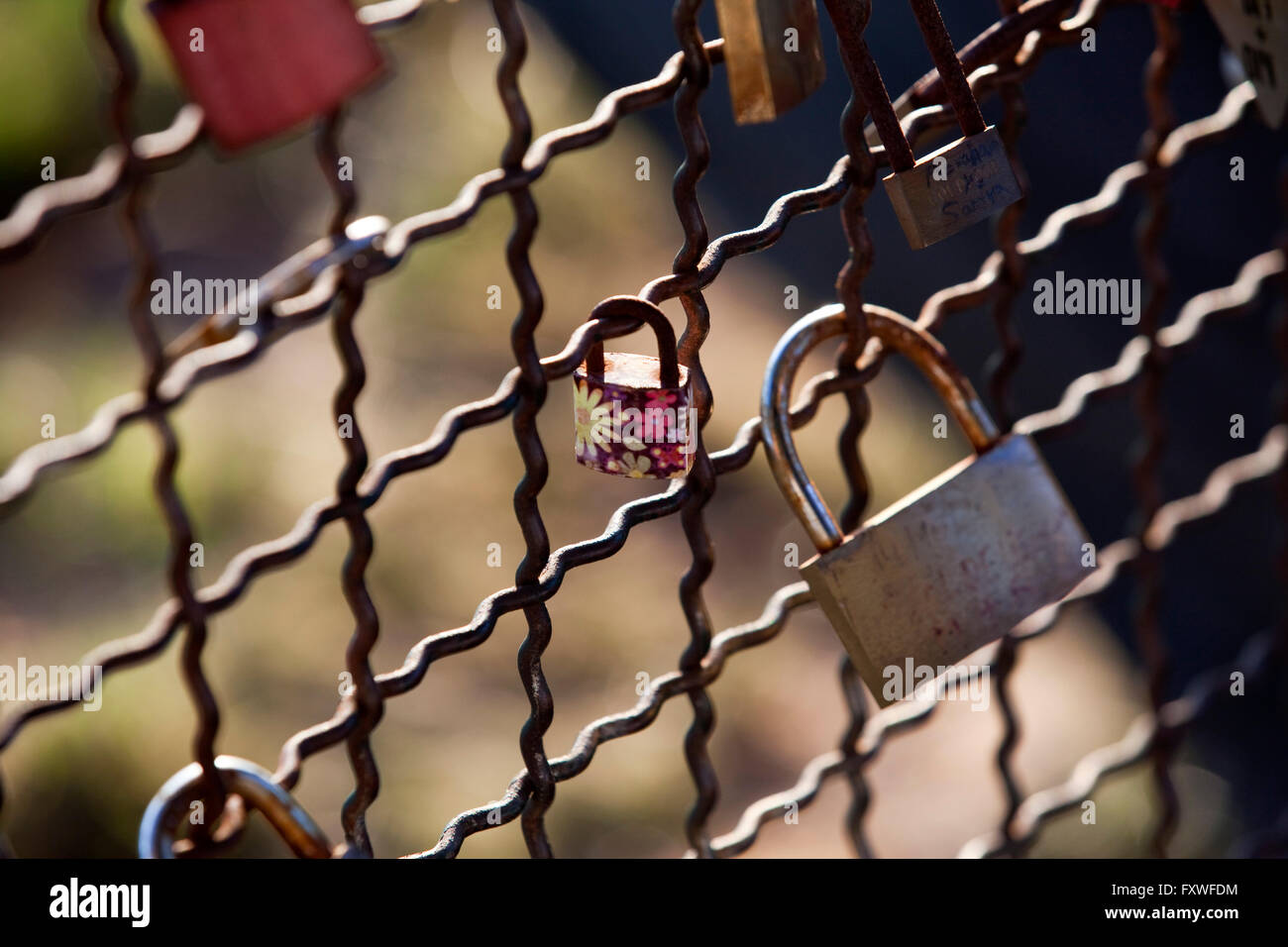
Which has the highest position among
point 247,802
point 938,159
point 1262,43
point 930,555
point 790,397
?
point 1262,43

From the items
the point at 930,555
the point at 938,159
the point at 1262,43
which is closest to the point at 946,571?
the point at 930,555

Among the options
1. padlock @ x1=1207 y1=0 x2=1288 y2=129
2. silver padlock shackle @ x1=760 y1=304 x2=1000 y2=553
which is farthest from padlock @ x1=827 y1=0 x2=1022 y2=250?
padlock @ x1=1207 y1=0 x2=1288 y2=129

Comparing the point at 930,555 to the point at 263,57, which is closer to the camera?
the point at 263,57

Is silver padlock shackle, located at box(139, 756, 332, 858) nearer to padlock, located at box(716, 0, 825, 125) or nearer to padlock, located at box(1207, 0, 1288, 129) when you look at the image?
padlock, located at box(716, 0, 825, 125)

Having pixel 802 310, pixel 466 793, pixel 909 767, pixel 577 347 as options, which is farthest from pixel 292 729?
pixel 577 347

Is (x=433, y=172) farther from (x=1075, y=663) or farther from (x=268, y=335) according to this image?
(x=268, y=335)

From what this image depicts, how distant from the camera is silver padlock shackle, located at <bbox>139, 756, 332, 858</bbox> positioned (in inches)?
26.7

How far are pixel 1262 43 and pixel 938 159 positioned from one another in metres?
0.33

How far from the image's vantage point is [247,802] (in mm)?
709

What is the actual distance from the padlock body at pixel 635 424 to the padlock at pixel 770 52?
0.57ft

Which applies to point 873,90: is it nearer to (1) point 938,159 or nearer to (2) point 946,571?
(1) point 938,159

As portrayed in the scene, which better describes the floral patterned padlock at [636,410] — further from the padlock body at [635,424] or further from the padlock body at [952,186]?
the padlock body at [952,186]

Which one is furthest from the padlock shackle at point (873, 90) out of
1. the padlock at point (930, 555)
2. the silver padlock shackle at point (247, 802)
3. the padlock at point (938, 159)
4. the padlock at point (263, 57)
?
the silver padlock shackle at point (247, 802)

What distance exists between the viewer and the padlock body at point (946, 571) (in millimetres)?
766
